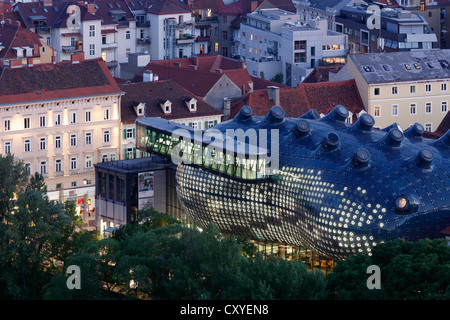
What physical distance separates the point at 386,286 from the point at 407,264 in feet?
11.4

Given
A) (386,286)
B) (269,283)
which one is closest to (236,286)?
(269,283)

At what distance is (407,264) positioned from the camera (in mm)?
199750

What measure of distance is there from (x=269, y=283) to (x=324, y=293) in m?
5.86

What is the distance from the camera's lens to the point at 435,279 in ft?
644
